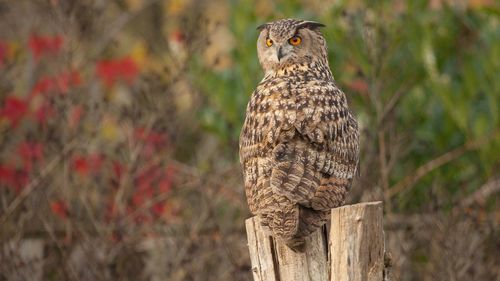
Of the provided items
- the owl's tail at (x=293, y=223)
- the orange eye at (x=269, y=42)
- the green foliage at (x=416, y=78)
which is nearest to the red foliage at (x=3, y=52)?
the green foliage at (x=416, y=78)

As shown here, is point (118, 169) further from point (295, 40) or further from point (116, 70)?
point (116, 70)

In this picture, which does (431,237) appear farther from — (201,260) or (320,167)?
(320,167)

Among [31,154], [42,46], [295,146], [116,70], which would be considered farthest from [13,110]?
[295,146]

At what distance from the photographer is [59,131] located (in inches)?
352

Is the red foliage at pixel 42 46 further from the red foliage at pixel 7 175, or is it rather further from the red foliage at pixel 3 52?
the red foliage at pixel 7 175

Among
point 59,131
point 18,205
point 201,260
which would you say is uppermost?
point 59,131

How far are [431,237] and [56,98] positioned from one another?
357 centimetres

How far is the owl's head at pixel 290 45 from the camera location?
17.9ft

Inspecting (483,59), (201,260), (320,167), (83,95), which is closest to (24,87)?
(83,95)

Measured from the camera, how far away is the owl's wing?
14.7ft

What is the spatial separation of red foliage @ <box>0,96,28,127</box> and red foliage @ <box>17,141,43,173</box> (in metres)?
0.53

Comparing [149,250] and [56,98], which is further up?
[56,98]

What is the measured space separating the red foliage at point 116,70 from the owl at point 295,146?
6537 millimetres

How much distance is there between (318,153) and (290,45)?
101cm
